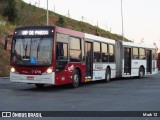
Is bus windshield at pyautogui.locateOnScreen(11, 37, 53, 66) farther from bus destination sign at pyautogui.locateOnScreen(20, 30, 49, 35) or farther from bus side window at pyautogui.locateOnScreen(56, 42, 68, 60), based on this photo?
bus side window at pyautogui.locateOnScreen(56, 42, 68, 60)

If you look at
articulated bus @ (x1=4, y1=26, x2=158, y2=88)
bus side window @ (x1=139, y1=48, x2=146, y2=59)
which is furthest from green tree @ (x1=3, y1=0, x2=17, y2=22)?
articulated bus @ (x1=4, y1=26, x2=158, y2=88)

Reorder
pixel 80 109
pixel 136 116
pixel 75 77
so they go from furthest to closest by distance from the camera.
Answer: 1. pixel 75 77
2. pixel 80 109
3. pixel 136 116

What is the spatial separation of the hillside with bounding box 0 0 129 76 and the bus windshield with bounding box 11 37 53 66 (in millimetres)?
13325

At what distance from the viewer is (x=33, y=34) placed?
19.7 meters

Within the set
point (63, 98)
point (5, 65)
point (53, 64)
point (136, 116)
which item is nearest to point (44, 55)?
point (53, 64)

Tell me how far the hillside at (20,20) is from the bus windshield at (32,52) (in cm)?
1332

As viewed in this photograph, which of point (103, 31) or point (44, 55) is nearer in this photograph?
point (44, 55)

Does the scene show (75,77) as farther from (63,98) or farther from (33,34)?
(63,98)

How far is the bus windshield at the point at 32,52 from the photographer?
1919 centimetres

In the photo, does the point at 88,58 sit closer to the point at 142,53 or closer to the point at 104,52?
the point at 104,52

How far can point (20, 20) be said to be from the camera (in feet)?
167

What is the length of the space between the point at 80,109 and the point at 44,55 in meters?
6.71

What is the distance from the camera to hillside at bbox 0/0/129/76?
1491 inches

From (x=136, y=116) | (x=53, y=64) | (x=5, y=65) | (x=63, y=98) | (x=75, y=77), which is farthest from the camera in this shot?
(x=5, y=65)
